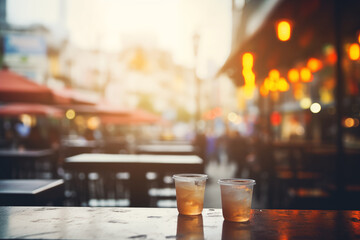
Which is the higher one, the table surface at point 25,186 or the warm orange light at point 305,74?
the warm orange light at point 305,74

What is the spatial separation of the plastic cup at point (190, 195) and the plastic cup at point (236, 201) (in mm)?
136

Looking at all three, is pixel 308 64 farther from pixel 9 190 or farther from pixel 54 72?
pixel 54 72

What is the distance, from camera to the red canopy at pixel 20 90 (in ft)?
20.9

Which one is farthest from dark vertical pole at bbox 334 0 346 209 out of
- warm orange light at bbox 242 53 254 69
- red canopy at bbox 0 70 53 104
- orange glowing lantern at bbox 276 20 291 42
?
red canopy at bbox 0 70 53 104

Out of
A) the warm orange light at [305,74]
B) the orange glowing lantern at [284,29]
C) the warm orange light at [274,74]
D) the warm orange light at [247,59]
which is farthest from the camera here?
the warm orange light at [305,74]

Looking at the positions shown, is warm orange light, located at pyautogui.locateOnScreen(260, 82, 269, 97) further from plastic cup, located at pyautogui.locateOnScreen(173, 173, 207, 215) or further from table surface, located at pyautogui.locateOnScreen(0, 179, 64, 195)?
plastic cup, located at pyautogui.locateOnScreen(173, 173, 207, 215)

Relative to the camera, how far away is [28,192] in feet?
7.12

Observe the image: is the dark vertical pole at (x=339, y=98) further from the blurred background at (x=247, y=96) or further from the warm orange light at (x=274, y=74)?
the warm orange light at (x=274, y=74)

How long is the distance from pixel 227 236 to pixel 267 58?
838 centimetres

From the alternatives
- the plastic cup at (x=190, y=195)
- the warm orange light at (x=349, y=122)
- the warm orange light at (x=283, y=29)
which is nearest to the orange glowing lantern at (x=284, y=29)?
the warm orange light at (x=283, y=29)

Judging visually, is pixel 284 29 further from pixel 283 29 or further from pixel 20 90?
pixel 20 90

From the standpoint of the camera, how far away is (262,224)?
158 cm

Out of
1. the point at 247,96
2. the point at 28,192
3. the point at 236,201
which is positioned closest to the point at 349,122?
the point at 247,96

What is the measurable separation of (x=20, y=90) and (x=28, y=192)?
15.4ft
